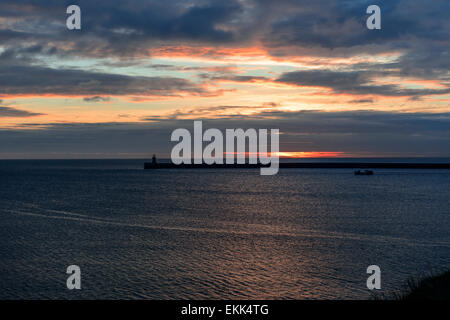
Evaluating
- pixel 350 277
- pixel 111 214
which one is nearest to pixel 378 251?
pixel 350 277

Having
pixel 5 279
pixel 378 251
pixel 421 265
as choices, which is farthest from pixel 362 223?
pixel 5 279

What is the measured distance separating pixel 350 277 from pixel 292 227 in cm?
1749

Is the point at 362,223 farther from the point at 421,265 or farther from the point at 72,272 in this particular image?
the point at 72,272

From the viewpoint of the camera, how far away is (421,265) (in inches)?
1041

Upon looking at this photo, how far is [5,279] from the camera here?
24.0 m

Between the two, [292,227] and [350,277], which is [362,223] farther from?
[350,277]

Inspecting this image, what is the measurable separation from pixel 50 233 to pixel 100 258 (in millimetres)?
11821

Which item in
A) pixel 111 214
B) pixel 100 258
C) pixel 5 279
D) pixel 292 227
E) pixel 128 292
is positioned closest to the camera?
pixel 128 292

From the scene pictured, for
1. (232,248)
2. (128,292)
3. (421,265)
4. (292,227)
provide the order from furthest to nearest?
(292,227) → (232,248) → (421,265) → (128,292)
